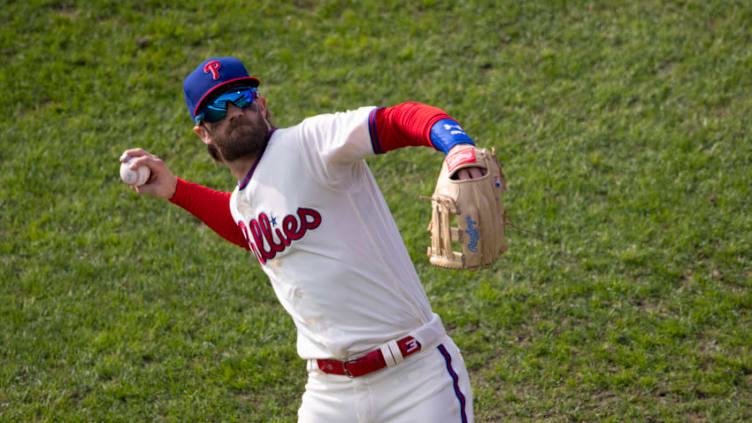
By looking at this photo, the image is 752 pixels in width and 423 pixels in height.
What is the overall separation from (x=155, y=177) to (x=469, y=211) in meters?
1.91

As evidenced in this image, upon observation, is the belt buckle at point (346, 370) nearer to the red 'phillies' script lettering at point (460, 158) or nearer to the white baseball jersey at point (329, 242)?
the white baseball jersey at point (329, 242)

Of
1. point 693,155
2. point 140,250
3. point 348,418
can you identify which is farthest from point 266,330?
point 693,155

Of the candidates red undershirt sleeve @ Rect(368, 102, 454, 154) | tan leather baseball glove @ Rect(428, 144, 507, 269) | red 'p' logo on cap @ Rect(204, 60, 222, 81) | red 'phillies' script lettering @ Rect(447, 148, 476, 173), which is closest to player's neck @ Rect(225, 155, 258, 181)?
red 'p' logo on cap @ Rect(204, 60, 222, 81)

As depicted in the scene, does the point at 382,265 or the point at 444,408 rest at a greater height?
the point at 382,265

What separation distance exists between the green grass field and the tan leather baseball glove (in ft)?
7.53

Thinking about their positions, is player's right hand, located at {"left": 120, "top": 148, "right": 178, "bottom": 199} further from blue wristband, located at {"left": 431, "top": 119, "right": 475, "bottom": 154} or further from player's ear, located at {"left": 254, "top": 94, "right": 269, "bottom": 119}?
blue wristband, located at {"left": 431, "top": 119, "right": 475, "bottom": 154}

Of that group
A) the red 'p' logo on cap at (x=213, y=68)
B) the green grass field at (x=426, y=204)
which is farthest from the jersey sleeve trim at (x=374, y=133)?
the green grass field at (x=426, y=204)

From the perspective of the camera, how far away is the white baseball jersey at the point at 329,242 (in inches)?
135

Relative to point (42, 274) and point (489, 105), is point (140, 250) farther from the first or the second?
point (489, 105)

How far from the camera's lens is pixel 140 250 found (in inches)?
274

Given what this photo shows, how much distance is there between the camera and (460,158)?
2812mm

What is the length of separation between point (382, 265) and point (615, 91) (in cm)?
523

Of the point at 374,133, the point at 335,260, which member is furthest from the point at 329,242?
the point at 374,133

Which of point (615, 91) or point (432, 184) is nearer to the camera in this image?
point (432, 184)
